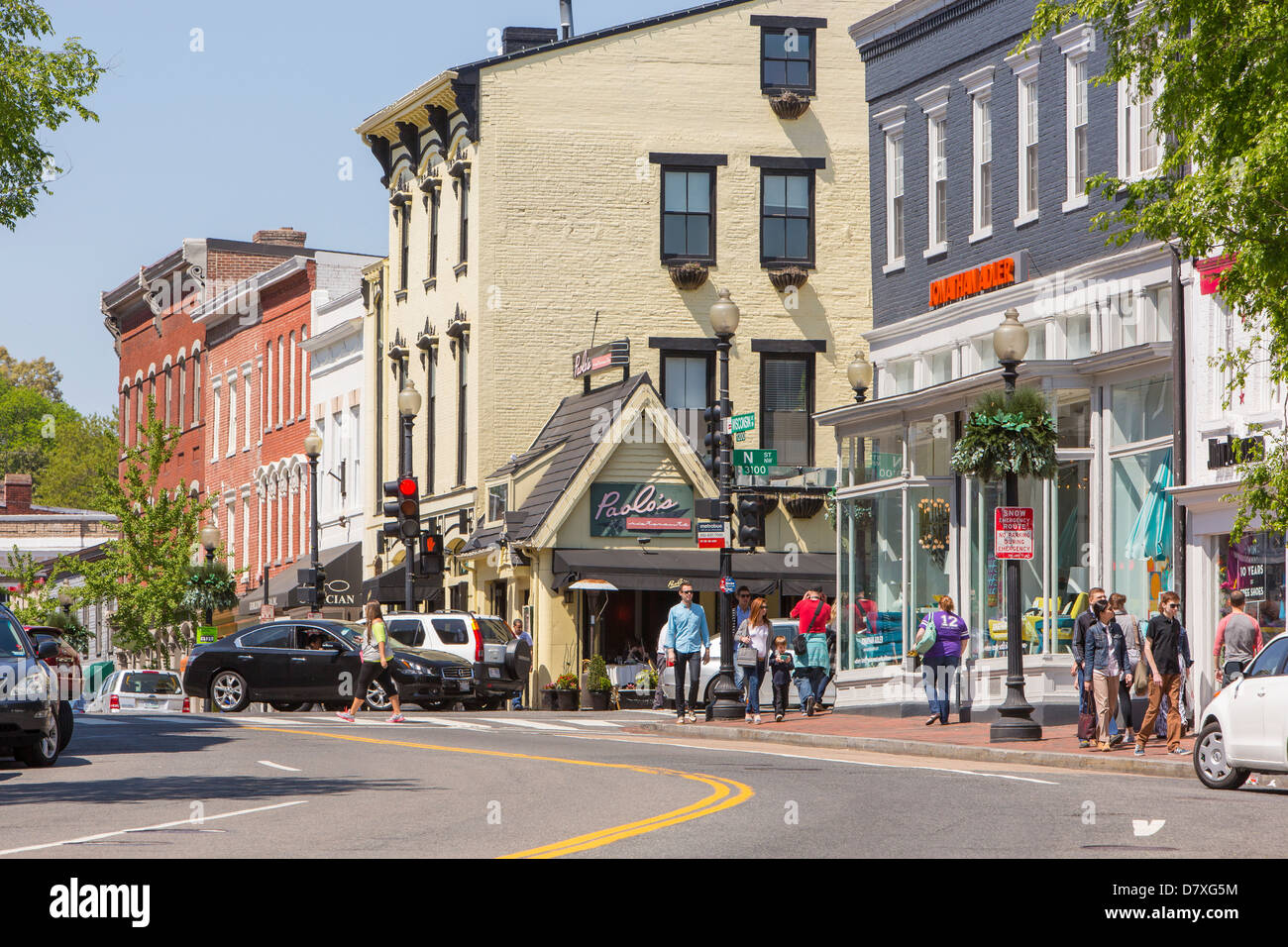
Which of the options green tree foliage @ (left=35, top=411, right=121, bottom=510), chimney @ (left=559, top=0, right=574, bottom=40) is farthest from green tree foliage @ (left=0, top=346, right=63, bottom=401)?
chimney @ (left=559, top=0, right=574, bottom=40)

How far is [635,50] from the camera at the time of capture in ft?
151

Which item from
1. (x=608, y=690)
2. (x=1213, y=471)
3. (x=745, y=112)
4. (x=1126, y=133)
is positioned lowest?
(x=608, y=690)

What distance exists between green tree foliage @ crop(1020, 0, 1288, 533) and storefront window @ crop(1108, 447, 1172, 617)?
274 inches

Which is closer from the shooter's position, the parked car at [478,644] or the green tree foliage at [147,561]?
the parked car at [478,644]

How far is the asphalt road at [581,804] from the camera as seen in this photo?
42.4 ft

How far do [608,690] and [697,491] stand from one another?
5.05 metres

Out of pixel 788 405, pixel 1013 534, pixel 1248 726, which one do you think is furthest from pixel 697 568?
pixel 1248 726

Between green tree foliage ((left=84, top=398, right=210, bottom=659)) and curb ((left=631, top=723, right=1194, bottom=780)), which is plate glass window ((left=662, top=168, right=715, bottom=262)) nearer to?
green tree foliage ((left=84, top=398, right=210, bottom=659))

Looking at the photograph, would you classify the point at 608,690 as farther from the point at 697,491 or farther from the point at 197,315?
the point at 197,315

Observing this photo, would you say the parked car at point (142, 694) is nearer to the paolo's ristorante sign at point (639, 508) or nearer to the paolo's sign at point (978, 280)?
the paolo's ristorante sign at point (639, 508)

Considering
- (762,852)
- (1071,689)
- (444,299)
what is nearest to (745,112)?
(444,299)

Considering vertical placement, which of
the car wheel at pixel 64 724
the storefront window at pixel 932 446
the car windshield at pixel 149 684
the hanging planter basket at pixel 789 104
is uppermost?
the hanging planter basket at pixel 789 104

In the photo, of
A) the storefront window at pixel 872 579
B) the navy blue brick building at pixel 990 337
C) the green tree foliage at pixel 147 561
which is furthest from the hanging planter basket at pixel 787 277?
the green tree foliage at pixel 147 561

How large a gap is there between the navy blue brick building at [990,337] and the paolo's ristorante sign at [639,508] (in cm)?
890
